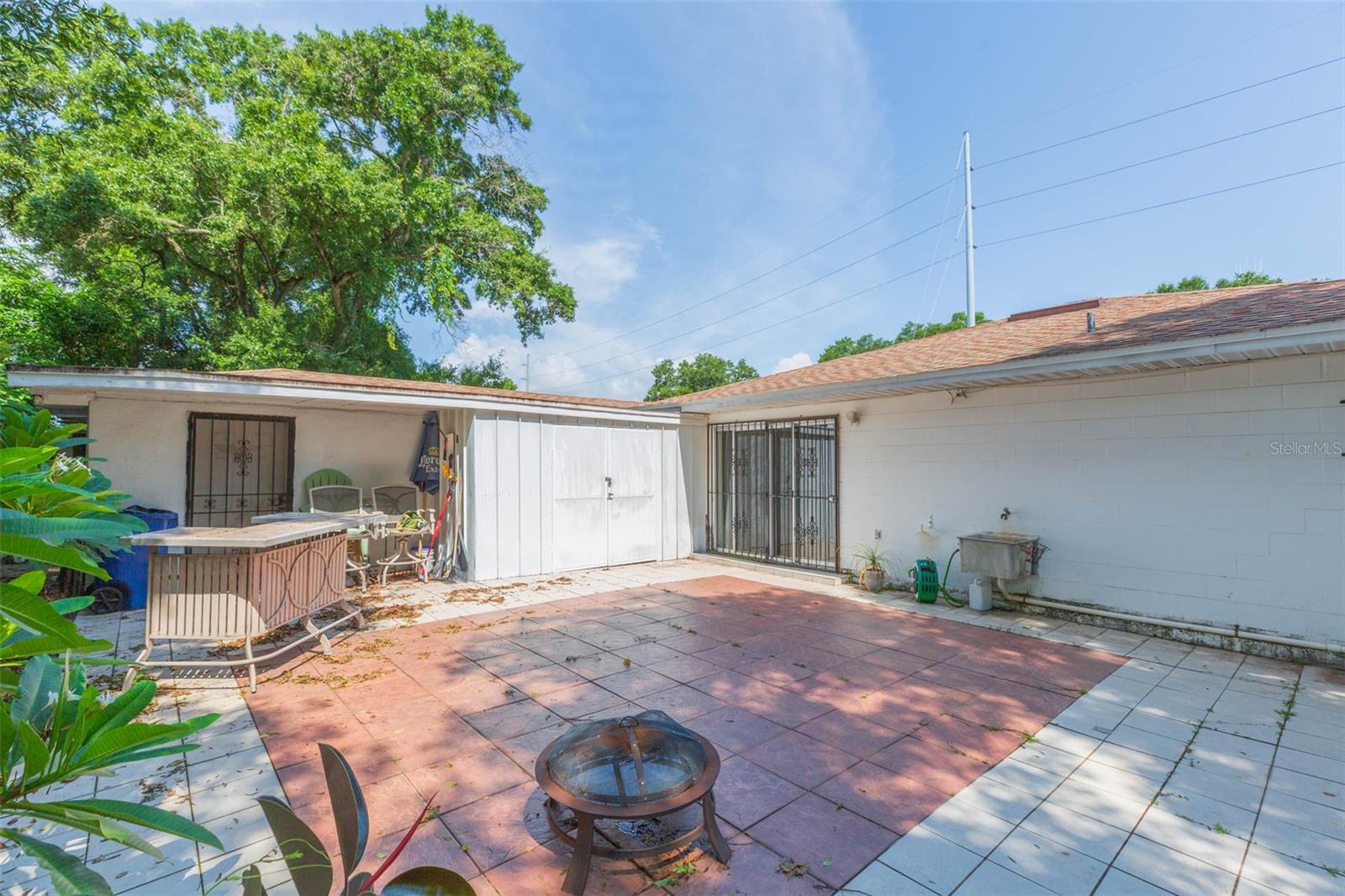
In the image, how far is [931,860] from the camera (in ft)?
6.79

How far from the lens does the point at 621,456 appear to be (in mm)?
8070

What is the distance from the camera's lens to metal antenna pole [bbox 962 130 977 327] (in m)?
15.9

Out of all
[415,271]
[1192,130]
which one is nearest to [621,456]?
[415,271]

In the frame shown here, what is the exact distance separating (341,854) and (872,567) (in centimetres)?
647

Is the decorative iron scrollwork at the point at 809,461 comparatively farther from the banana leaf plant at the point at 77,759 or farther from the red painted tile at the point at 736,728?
the banana leaf plant at the point at 77,759

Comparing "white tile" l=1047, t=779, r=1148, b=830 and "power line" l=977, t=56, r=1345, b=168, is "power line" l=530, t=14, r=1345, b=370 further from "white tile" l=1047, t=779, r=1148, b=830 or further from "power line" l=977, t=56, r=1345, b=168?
"white tile" l=1047, t=779, r=1148, b=830

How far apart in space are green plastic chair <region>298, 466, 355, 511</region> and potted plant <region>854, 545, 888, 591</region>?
6.98m

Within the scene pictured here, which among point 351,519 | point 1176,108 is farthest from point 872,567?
point 1176,108

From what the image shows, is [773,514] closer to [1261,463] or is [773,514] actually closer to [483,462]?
[483,462]

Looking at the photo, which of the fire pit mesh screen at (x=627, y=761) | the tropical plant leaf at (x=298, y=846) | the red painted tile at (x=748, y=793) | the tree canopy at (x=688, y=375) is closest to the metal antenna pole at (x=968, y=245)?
the red painted tile at (x=748, y=793)

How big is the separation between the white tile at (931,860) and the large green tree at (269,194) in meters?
10.9

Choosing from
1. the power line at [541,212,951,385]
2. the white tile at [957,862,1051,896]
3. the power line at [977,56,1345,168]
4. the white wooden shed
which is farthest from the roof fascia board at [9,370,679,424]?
the power line at [541,212,951,385]

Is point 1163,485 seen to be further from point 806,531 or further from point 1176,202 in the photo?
point 1176,202

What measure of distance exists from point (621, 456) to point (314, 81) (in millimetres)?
12804
